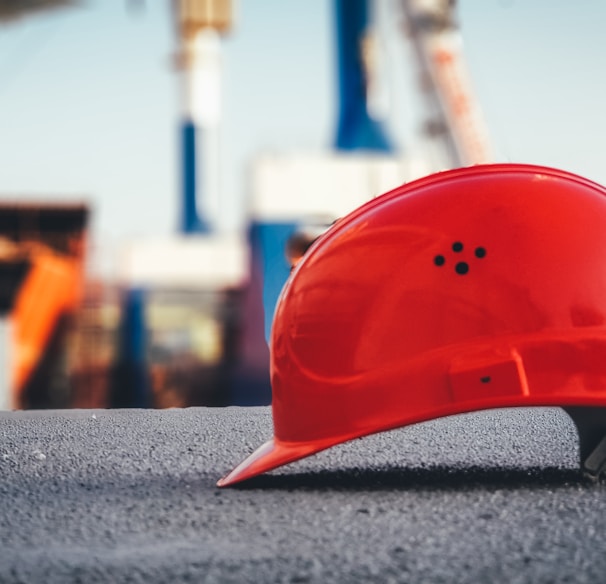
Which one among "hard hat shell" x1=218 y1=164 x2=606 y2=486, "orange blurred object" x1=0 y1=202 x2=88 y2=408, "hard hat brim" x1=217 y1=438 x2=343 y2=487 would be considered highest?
"hard hat shell" x1=218 y1=164 x2=606 y2=486

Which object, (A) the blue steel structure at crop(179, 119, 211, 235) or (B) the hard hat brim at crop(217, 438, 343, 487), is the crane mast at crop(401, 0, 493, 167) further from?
(B) the hard hat brim at crop(217, 438, 343, 487)

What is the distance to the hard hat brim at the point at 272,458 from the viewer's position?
1.53 meters

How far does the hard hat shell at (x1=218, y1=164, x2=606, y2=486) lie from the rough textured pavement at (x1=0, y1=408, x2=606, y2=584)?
0.14 m

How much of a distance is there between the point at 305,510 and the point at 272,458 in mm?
278

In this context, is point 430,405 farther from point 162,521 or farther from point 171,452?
point 171,452

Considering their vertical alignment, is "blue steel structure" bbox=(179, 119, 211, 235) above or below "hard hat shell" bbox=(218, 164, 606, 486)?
below

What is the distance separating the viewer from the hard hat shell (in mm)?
1484

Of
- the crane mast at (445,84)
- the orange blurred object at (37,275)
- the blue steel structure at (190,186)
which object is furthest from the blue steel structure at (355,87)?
the orange blurred object at (37,275)

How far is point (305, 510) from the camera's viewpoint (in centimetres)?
129

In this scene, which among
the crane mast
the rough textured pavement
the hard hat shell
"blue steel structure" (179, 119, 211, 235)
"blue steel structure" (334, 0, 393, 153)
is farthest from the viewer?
"blue steel structure" (179, 119, 211, 235)

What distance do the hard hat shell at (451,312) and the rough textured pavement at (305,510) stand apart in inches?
5.4

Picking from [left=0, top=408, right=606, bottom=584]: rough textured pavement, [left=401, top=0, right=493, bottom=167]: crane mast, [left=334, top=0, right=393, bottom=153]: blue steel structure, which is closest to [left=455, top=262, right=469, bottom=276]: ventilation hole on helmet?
[left=0, top=408, right=606, bottom=584]: rough textured pavement

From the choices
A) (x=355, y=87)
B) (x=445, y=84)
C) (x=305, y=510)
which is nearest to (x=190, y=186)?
(x=355, y=87)

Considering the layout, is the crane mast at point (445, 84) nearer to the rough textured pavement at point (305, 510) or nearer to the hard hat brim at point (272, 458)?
the rough textured pavement at point (305, 510)
